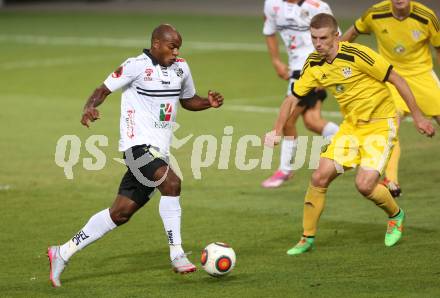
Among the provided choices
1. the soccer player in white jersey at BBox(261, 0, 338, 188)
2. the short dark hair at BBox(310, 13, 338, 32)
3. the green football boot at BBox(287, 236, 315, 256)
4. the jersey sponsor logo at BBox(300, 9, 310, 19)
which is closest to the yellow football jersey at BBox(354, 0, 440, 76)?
the soccer player in white jersey at BBox(261, 0, 338, 188)

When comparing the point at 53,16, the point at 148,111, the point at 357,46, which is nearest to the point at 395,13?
the point at 357,46

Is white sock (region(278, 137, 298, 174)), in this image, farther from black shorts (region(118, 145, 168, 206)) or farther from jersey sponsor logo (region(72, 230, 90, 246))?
jersey sponsor logo (region(72, 230, 90, 246))

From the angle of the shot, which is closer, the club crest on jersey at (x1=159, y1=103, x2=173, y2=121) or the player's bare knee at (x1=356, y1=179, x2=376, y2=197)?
the club crest on jersey at (x1=159, y1=103, x2=173, y2=121)

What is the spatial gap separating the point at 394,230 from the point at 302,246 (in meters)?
0.95

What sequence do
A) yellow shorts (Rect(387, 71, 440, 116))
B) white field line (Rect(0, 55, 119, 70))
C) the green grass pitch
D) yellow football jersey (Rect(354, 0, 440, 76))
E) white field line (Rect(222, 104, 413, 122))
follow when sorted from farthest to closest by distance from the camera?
white field line (Rect(0, 55, 119, 70)) → white field line (Rect(222, 104, 413, 122)) → yellow shorts (Rect(387, 71, 440, 116)) → yellow football jersey (Rect(354, 0, 440, 76)) → the green grass pitch

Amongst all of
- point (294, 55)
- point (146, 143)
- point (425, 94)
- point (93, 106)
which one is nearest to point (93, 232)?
point (146, 143)

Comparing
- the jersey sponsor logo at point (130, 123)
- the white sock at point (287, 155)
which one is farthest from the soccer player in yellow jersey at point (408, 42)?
the jersey sponsor logo at point (130, 123)

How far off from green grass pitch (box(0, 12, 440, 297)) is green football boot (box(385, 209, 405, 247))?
13 centimetres

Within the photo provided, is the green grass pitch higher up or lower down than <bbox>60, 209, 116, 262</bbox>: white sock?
lower down

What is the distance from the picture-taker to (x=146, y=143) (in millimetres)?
9422

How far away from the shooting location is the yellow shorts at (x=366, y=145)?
10.1 m

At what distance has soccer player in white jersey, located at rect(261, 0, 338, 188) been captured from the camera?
1352 cm

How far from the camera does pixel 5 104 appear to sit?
19.7 meters

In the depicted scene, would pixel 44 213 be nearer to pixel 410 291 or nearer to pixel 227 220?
pixel 227 220
